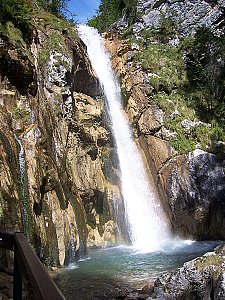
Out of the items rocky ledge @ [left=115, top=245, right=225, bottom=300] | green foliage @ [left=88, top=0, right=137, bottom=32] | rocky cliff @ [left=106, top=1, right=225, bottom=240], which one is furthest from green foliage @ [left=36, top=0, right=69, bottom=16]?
rocky ledge @ [left=115, top=245, right=225, bottom=300]

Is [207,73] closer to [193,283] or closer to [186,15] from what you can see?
[186,15]

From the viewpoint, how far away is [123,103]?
19031mm

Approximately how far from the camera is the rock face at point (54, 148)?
9.70 meters

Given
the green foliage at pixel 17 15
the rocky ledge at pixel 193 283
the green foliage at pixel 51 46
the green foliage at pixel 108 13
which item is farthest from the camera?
the green foliage at pixel 108 13

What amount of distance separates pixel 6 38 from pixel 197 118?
1075 centimetres

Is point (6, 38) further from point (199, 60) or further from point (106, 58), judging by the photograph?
point (199, 60)

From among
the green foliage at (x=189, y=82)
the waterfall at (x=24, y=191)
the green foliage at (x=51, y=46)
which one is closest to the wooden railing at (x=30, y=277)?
the waterfall at (x=24, y=191)

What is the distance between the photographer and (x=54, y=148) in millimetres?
12453

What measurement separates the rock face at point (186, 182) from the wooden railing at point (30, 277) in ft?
43.2

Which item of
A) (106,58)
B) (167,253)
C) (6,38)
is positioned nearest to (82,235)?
(167,253)

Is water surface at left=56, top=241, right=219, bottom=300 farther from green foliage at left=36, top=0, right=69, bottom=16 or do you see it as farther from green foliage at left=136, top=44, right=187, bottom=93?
green foliage at left=36, top=0, right=69, bottom=16

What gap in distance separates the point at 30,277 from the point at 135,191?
14.8 meters

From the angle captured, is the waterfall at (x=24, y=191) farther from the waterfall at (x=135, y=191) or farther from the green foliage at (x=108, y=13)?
the green foliage at (x=108, y=13)

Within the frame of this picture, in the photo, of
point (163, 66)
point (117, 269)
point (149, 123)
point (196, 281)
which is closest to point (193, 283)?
point (196, 281)
